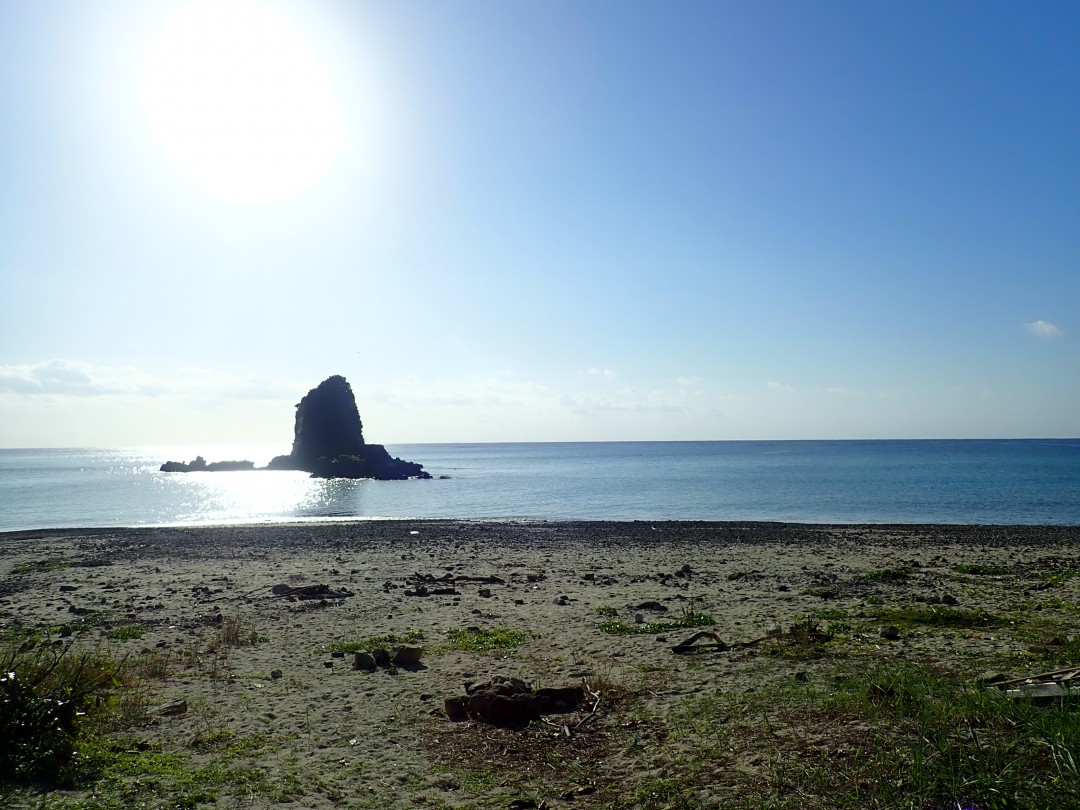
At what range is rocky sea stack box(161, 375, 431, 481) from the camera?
4429 inches

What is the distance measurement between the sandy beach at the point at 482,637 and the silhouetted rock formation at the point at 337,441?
82.2 metres

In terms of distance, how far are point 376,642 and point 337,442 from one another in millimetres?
109839

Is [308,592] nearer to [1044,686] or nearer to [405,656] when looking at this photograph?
[405,656]

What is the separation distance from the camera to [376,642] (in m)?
13.4

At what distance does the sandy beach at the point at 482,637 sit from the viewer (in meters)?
7.50

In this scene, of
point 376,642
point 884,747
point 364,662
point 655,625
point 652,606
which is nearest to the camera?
point 884,747

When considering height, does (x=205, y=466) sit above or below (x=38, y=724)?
below

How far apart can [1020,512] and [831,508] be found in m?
11.6

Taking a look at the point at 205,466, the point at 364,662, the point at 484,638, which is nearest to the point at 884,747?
the point at 364,662

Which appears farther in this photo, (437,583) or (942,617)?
(437,583)

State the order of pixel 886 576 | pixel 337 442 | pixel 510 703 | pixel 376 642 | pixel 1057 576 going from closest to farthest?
1. pixel 510 703
2. pixel 376 642
3. pixel 1057 576
4. pixel 886 576
5. pixel 337 442

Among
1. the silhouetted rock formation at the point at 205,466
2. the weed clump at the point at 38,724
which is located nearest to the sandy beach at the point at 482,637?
the weed clump at the point at 38,724

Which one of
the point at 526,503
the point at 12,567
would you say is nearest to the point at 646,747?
the point at 12,567

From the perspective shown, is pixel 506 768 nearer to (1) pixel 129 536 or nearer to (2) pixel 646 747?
(2) pixel 646 747
